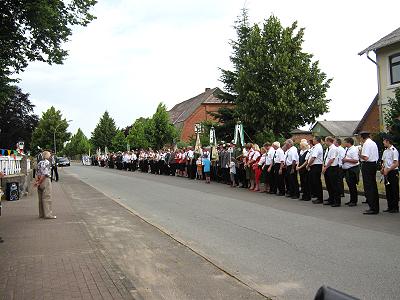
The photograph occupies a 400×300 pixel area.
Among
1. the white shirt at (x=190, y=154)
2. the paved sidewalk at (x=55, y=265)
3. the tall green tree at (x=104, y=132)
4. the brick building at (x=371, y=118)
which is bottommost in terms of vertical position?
the paved sidewalk at (x=55, y=265)

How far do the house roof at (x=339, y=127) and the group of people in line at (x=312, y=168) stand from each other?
49.9 m

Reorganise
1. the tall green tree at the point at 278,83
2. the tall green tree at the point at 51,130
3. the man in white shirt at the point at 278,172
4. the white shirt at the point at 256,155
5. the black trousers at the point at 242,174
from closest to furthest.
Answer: the man in white shirt at the point at 278,172 < the white shirt at the point at 256,155 < the black trousers at the point at 242,174 < the tall green tree at the point at 278,83 < the tall green tree at the point at 51,130

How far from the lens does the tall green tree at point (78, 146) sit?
421 feet

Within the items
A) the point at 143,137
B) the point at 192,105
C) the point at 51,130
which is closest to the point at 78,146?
the point at 51,130

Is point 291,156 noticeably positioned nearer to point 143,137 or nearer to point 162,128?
point 162,128

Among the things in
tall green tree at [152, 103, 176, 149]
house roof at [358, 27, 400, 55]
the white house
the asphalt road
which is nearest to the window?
the white house

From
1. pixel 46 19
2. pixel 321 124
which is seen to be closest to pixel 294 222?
pixel 46 19

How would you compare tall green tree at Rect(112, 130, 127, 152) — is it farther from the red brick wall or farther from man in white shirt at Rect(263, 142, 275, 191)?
man in white shirt at Rect(263, 142, 275, 191)

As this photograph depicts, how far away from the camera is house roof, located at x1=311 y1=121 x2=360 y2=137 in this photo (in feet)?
231

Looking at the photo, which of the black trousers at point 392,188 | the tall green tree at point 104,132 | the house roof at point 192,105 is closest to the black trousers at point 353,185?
the black trousers at point 392,188

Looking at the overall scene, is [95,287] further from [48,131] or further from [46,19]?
[48,131]

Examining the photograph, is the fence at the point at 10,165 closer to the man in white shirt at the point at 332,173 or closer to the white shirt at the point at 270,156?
the white shirt at the point at 270,156

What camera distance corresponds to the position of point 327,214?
1128 cm

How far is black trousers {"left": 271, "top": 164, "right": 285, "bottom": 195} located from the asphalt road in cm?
186
